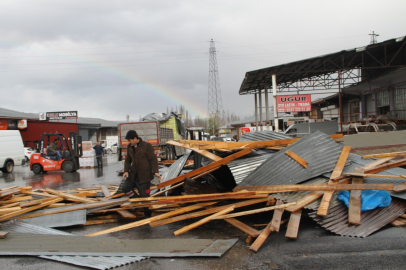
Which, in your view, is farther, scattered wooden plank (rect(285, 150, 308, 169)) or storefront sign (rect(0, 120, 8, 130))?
storefront sign (rect(0, 120, 8, 130))

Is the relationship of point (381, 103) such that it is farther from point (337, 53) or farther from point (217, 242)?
point (217, 242)

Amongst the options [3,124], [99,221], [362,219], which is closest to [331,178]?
[362,219]

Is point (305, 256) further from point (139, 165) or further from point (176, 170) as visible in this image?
point (176, 170)

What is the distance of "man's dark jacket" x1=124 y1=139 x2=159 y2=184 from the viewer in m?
6.33

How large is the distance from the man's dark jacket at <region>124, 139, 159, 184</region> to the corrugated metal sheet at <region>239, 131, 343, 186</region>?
192cm

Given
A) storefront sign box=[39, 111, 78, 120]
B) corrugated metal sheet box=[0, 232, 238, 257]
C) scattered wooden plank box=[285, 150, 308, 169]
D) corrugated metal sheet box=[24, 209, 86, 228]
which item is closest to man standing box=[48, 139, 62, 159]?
corrugated metal sheet box=[24, 209, 86, 228]

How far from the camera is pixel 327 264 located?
364 centimetres

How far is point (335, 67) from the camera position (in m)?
21.3

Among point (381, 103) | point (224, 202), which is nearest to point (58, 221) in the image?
point (224, 202)

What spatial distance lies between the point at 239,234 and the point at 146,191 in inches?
94.4

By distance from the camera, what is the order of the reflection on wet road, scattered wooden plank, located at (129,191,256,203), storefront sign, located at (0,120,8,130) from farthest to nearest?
storefront sign, located at (0,120,8,130) < the reflection on wet road < scattered wooden plank, located at (129,191,256,203)

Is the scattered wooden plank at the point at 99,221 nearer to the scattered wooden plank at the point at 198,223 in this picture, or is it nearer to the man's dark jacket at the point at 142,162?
the man's dark jacket at the point at 142,162

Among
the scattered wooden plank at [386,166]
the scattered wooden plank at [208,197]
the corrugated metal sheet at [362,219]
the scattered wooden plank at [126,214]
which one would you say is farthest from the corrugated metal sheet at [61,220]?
the scattered wooden plank at [386,166]

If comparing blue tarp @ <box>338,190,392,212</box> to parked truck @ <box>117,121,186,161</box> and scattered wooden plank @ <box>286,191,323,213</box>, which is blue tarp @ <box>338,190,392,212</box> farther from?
parked truck @ <box>117,121,186,161</box>
